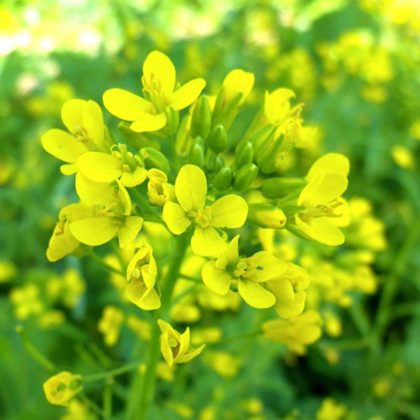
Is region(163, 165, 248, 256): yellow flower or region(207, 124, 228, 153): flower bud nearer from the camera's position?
region(163, 165, 248, 256): yellow flower

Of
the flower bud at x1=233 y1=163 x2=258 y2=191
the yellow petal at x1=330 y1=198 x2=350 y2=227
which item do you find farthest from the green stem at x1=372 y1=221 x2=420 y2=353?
the flower bud at x1=233 y1=163 x2=258 y2=191

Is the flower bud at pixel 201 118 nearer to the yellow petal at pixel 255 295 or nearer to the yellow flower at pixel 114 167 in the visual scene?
the yellow flower at pixel 114 167

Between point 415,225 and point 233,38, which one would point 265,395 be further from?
point 233,38

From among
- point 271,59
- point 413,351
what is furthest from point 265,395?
point 271,59

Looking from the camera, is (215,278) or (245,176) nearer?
(215,278)

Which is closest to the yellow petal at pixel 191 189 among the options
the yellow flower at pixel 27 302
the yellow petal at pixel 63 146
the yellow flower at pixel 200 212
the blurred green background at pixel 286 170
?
the yellow flower at pixel 200 212

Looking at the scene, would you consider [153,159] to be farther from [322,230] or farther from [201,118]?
[322,230]

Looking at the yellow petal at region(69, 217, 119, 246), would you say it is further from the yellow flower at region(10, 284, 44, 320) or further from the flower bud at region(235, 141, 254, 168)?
the yellow flower at region(10, 284, 44, 320)

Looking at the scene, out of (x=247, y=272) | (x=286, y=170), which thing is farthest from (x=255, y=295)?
(x=286, y=170)
